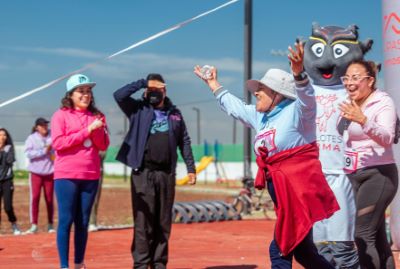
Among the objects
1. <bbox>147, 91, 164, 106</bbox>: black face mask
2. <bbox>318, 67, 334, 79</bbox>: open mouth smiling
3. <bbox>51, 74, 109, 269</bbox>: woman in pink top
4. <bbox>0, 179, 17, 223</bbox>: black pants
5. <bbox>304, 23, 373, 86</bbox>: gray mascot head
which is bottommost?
<bbox>0, 179, 17, 223</bbox>: black pants

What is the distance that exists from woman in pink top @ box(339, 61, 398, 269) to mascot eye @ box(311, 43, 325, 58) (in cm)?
70

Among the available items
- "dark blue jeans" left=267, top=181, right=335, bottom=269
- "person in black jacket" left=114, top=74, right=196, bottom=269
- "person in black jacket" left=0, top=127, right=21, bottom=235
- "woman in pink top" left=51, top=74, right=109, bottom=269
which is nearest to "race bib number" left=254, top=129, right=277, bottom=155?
"dark blue jeans" left=267, top=181, right=335, bottom=269

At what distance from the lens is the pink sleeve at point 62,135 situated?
24.1 feet

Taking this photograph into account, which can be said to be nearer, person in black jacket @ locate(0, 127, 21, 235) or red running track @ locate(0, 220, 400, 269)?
red running track @ locate(0, 220, 400, 269)

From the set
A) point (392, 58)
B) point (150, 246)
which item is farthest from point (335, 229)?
point (392, 58)

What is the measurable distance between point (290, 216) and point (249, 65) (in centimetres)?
1102

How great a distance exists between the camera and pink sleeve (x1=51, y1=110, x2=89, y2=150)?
7.35 meters

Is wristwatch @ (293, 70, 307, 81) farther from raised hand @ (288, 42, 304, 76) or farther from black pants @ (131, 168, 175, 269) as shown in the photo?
black pants @ (131, 168, 175, 269)

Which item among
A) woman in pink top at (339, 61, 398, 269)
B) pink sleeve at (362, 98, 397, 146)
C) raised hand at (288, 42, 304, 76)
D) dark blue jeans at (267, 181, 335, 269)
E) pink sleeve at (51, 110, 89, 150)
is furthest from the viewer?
pink sleeve at (51, 110, 89, 150)

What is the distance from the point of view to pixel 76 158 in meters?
7.40

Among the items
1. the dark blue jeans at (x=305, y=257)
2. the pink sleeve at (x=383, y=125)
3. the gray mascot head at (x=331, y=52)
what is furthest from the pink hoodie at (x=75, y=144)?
the pink sleeve at (x=383, y=125)

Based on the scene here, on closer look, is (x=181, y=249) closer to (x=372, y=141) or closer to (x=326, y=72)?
(x=326, y=72)

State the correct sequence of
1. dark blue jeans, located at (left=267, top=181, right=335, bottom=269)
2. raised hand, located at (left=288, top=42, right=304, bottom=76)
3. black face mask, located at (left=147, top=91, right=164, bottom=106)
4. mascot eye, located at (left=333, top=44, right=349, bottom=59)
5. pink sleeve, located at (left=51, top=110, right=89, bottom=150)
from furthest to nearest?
black face mask, located at (left=147, top=91, right=164, bottom=106) < pink sleeve, located at (left=51, top=110, right=89, bottom=150) < mascot eye, located at (left=333, top=44, right=349, bottom=59) < dark blue jeans, located at (left=267, top=181, right=335, bottom=269) < raised hand, located at (left=288, top=42, right=304, bottom=76)

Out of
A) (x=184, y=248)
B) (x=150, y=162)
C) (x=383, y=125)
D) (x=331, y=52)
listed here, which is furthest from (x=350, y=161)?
(x=184, y=248)
